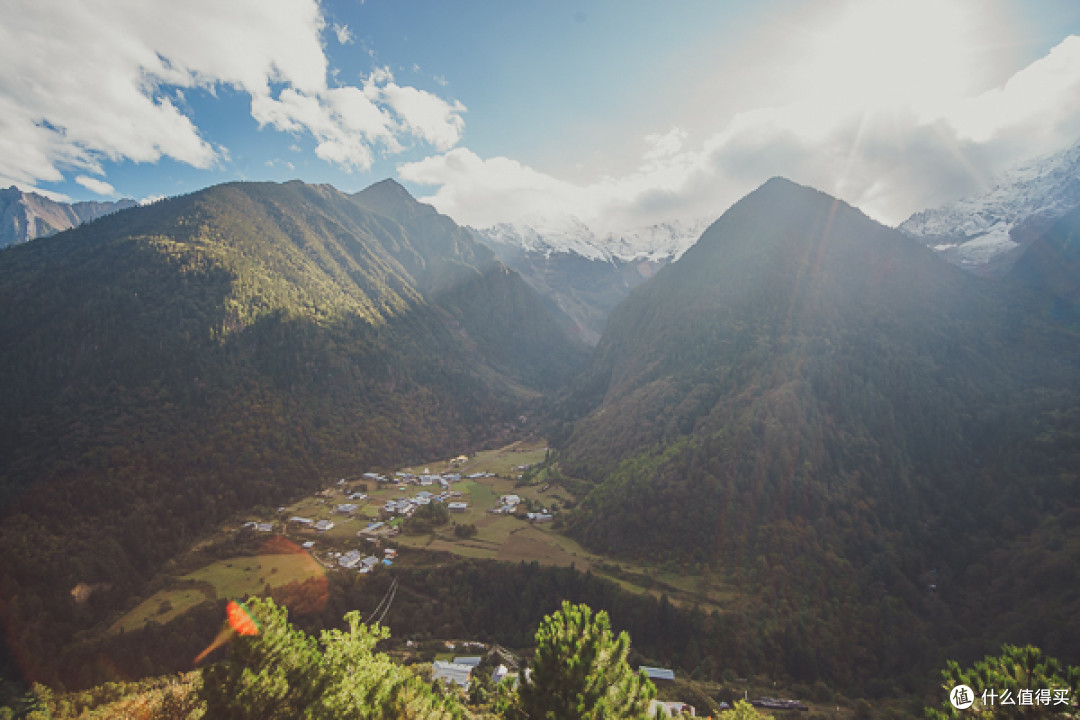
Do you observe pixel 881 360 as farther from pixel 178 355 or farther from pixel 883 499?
pixel 178 355

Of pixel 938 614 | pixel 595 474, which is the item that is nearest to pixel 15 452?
pixel 595 474

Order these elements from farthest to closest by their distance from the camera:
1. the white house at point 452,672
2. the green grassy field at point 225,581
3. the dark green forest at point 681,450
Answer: the green grassy field at point 225,581
the dark green forest at point 681,450
the white house at point 452,672

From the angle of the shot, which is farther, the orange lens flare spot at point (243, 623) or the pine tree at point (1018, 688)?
the orange lens flare spot at point (243, 623)
